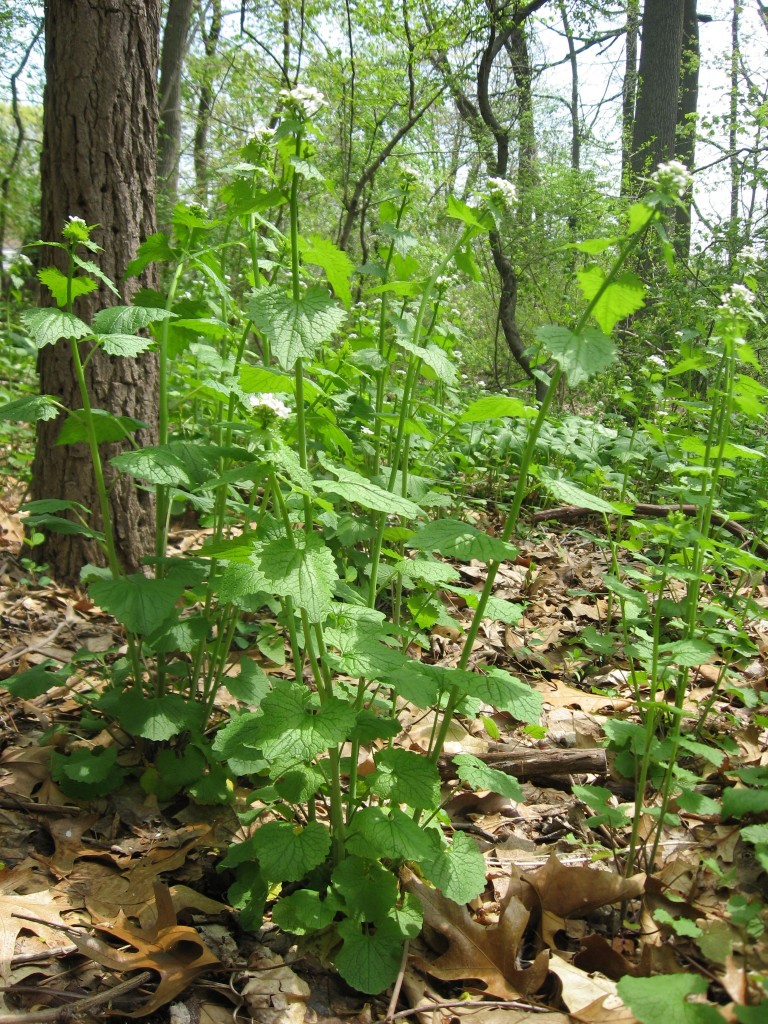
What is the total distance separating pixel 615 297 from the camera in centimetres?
127

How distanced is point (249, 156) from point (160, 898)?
1665 millimetres

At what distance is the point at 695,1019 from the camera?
0.93 meters

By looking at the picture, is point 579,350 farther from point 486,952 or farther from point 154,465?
point 486,952

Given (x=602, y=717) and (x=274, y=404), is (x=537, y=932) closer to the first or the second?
(x=602, y=717)

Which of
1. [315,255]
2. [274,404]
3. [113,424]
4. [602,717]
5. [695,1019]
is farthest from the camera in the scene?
[602,717]

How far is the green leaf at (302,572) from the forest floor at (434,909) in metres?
0.77

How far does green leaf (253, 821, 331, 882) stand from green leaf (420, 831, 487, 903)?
0.21m

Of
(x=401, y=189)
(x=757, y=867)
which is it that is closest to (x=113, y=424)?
(x=401, y=189)

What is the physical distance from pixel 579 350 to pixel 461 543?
41cm

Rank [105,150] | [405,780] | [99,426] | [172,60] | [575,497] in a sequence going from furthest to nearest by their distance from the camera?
[172,60] < [105,150] < [99,426] < [405,780] < [575,497]

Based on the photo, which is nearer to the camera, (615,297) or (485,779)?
(615,297)

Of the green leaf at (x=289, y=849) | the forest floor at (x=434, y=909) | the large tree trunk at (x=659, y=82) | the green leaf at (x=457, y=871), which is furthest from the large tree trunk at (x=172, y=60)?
the green leaf at (x=457, y=871)

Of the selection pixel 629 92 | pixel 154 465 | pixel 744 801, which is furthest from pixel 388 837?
pixel 629 92

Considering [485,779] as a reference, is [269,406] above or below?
above
